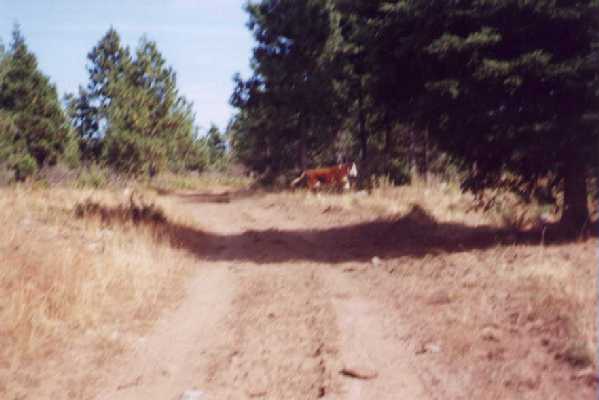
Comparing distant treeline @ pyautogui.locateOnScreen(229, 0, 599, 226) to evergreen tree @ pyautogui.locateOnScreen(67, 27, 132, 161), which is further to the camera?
evergreen tree @ pyautogui.locateOnScreen(67, 27, 132, 161)

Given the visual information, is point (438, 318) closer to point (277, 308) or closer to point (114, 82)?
point (277, 308)

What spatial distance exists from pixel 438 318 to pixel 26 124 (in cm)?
3417

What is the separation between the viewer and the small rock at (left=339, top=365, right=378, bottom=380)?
190 inches

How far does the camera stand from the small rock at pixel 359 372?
190 inches

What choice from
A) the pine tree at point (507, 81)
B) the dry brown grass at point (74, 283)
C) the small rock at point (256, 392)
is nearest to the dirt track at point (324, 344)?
the small rock at point (256, 392)

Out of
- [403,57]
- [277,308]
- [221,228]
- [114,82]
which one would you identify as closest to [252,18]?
[114,82]

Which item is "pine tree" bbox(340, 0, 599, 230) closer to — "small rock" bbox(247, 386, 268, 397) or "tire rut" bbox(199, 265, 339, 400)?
"tire rut" bbox(199, 265, 339, 400)

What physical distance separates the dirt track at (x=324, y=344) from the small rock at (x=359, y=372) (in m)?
0.01

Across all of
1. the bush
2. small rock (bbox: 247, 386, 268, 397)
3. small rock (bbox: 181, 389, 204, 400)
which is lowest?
small rock (bbox: 181, 389, 204, 400)

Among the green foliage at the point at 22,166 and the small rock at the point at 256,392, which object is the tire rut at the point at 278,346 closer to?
the small rock at the point at 256,392

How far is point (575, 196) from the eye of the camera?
32.2 ft

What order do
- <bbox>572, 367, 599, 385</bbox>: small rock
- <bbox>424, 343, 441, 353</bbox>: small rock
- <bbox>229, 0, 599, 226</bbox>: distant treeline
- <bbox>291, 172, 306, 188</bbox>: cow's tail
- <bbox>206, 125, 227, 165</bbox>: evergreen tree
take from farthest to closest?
<bbox>206, 125, 227, 165</bbox>: evergreen tree
<bbox>291, 172, 306, 188</bbox>: cow's tail
<bbox>229, 0, 599, 226</bbox>: distant treeline
<bbox>424, 343, 441, 353</bbox>: small rock
<bbox>572, 367, 599, 385</bbox>: small rock

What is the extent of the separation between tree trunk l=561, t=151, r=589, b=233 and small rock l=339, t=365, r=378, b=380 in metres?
6.51

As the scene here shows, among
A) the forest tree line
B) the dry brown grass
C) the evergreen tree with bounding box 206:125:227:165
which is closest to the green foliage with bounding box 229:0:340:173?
the forest tree line
